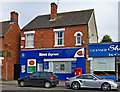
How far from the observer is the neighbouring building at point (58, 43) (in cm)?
1930

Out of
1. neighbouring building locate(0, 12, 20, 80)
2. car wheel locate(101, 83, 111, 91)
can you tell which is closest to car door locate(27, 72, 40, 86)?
car wheel locate(101, 83, 111, 91)

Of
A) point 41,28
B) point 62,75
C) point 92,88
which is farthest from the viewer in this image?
point 41,28

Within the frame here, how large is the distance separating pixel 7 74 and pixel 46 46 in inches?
247

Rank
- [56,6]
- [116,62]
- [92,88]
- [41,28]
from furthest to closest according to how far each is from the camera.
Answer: [56,6]
[41,28]
[116,62]
[92,88]

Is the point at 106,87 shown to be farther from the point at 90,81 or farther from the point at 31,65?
the point at 31,65

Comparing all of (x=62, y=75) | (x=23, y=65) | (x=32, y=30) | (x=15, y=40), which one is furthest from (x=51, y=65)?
(x=15, y=40)

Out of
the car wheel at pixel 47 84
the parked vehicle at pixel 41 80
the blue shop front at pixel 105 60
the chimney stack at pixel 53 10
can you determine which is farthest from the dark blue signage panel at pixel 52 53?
the car wheel at pixel 47 84

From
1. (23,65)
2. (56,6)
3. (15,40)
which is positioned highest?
(56,6)

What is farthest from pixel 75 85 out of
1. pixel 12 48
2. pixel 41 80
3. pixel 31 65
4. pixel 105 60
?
A: pixel 12 48

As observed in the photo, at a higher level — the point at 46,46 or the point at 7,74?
the point at 46,46

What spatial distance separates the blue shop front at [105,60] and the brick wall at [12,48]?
1062 cm

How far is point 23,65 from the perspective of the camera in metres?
21.7

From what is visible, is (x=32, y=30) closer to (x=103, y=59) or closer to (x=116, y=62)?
(x=103, y=59)

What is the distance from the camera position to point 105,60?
60.8 ft
